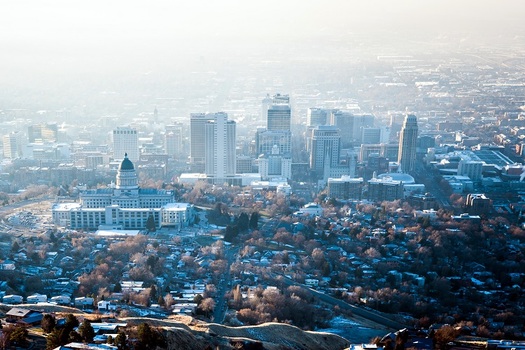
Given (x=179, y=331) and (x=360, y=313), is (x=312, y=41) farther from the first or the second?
(x=179, y=331)

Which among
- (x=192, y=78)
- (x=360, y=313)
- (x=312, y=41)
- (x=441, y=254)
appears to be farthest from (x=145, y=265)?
(x=192, y=78)

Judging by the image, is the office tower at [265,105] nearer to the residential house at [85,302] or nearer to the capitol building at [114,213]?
the capitol building at [114,213]

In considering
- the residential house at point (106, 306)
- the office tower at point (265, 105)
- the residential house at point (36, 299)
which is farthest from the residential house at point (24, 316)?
the office tower at point (265, 105)

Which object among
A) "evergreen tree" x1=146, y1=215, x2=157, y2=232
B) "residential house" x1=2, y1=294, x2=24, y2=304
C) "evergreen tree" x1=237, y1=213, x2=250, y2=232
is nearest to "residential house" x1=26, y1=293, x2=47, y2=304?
"residential house" x1=2, y1=294, x2=24, y2=304

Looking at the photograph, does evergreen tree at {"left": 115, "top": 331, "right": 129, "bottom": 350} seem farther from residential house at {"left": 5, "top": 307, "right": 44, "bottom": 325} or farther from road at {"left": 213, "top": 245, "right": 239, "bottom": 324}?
road at {"left": 213, "top": 245, "right": 239, "bottom": 324}

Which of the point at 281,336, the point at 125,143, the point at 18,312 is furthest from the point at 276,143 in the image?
the point at 18,312

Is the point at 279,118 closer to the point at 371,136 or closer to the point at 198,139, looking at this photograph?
the point at 198,139

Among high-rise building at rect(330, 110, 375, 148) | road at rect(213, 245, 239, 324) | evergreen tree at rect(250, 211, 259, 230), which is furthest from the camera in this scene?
high-rise building at rect(330, 110, 375, 148)
